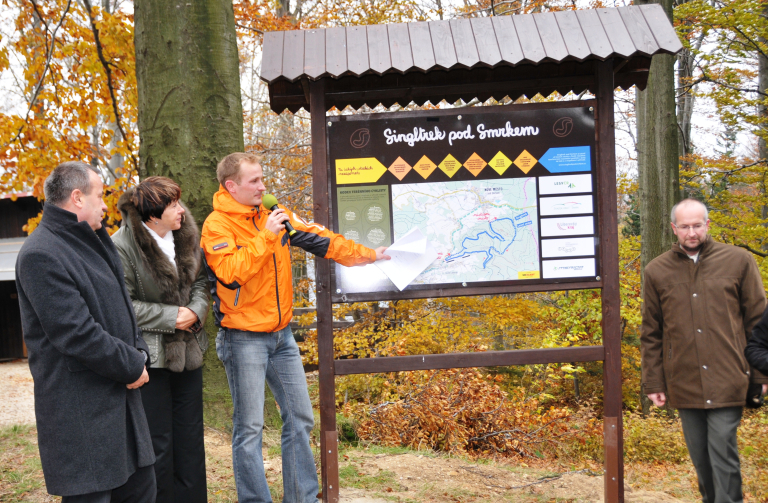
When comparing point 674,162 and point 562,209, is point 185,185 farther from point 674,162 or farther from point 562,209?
point 674,162

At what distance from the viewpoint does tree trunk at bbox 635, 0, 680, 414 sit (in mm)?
9695

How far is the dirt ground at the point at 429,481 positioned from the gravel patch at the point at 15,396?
4.88 metres

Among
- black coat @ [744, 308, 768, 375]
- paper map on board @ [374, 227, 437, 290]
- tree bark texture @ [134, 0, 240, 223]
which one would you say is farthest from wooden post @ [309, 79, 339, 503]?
black coat @ [744, 308, 768, 375]

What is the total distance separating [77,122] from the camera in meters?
9.98

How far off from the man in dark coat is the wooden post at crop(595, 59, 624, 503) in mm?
2866

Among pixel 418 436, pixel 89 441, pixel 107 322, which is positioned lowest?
pixel 418 436

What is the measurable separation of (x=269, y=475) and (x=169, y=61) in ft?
11.3

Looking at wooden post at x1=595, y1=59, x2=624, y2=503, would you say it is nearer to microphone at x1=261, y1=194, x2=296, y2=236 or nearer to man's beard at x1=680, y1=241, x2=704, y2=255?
man's beard at x1=680, y1=241, x2=704, y2=255

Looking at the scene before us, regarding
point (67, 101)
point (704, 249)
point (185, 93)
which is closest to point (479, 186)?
point (704, 249)

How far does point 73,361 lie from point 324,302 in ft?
5.44

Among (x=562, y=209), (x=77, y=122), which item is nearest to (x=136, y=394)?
(x=562, y=209)

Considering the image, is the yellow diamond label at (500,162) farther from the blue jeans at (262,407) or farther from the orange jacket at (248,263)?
the blue jeans at (262,407)

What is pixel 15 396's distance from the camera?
41.4 feet

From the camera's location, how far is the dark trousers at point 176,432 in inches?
121
